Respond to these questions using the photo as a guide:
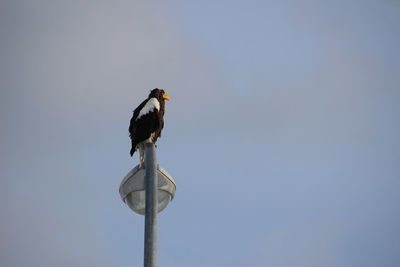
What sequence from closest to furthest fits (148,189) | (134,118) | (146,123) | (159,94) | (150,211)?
1. (150,211)
2. (148,189)
3. (146,123)
4. (134,118)
5. (159,94)

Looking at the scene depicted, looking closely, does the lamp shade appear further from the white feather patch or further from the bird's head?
the bird's head

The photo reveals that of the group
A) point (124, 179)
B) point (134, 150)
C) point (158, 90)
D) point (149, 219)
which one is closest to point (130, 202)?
point (124, 179)

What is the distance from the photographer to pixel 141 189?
5.91 metres

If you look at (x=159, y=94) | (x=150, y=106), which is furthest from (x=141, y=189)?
(x=159, y=94)

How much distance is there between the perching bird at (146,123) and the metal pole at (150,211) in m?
4.87

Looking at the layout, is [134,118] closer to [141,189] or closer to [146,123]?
[146,123]

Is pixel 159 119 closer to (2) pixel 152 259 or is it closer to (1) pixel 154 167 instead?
(1) pixel 154 167

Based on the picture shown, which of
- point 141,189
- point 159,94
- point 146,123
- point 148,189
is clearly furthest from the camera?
point 159,94

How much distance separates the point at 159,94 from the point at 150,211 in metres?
7.26

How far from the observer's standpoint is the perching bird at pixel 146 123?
11273mm

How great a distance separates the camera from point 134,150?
1141 centimetres

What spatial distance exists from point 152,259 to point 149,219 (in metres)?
0.38

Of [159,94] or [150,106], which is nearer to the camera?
[150,106]

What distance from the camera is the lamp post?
5.60 metres
